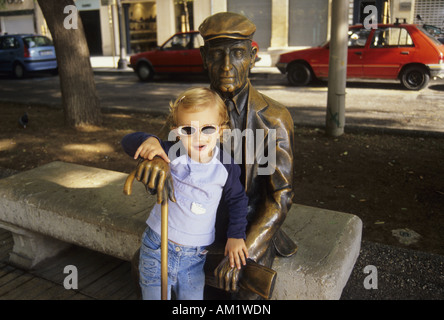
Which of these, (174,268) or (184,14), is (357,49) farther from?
(184,14)

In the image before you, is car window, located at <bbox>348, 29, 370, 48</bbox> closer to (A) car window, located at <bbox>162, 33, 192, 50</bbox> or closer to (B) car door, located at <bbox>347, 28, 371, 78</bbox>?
(B) car door, located at <bbox>347, 28, 371, 78</bbox>

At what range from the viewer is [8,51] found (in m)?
16.1

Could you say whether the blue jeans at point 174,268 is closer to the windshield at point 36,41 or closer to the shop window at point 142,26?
the windshield at point 36,41

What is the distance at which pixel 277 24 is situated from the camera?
19500 millimetres

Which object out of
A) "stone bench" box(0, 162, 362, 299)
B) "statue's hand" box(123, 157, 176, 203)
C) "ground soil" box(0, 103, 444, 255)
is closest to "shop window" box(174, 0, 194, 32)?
"ground soil" box(0, 103, 444, 255)

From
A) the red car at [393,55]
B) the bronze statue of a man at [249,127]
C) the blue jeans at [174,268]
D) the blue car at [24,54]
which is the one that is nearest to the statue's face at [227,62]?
the bronze statue of a man at [249,127]

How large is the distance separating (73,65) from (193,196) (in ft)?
18.6

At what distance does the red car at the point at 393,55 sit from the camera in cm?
1026

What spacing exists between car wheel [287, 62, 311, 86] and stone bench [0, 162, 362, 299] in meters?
9.09

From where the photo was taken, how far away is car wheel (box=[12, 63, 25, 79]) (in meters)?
16.1

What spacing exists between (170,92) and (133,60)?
11.0 ft

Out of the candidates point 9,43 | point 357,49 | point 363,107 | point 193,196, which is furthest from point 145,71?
point 193,196

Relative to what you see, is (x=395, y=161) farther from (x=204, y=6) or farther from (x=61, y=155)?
(x=204, y=6)
